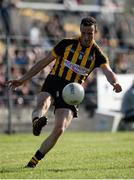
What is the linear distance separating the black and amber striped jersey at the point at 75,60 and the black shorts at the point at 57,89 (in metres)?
0.09

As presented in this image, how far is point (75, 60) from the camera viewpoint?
10.7m

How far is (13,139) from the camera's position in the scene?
56.3ft

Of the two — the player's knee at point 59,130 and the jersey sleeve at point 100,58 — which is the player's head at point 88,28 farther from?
the player's knee at point 59,130

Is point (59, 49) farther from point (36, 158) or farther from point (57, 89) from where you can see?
point (36, 158)

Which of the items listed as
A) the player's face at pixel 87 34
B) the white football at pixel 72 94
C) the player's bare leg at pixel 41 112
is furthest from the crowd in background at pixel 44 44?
the white football at pixel 72 94

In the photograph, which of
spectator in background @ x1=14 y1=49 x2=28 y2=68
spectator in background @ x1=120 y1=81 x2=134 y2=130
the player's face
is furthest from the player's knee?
spectator in background @ x1=120 y1=81 x2=134 y2=130

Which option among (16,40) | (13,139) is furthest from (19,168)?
(16,40)

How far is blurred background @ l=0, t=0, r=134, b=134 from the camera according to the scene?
799 inches

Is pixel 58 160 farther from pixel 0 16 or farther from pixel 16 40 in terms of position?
pixel 0 16

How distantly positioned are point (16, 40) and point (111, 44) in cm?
341

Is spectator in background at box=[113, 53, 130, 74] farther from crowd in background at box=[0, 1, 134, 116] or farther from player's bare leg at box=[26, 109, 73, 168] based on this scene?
player's bare leg at box=[26, 109, 73, 168]

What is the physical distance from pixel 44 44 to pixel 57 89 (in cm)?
1126

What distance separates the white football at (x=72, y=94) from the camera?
10000 mm

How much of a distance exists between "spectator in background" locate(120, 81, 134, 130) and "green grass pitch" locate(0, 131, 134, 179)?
3.87m
